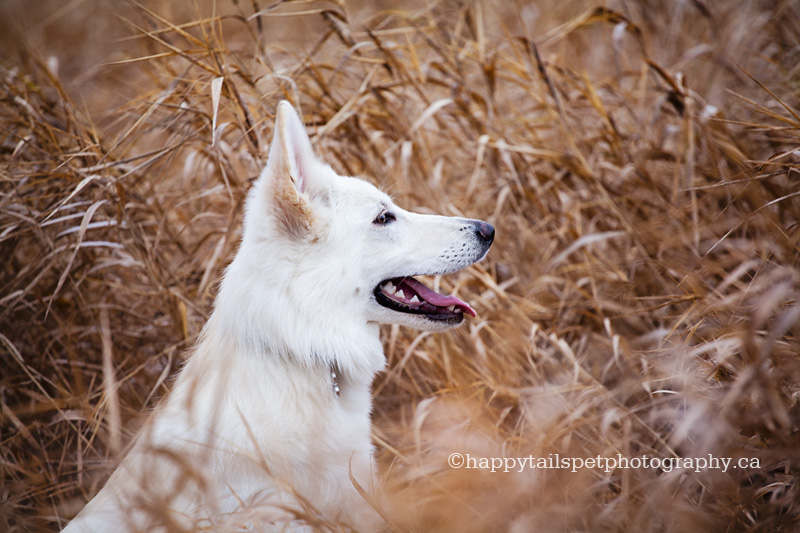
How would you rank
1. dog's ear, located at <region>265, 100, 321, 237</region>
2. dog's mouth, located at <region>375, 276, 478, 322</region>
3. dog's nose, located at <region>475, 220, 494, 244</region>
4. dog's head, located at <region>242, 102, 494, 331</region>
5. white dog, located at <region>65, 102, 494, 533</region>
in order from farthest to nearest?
1. dog's nose, located at <region>475, 220, 494, 244</region>
2. dog's mouth, located at <region>375, 276, 478, 322</region>
3. dog's head, located at <region>242, 102, 494, 331</region>
4. dog's ear, located at <region>265, 100, 321, 237</region>
5. white dog, located at <region>65, 102, 494, 533</region>

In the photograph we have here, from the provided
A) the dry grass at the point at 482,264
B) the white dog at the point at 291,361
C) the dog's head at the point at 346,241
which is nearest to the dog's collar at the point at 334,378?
the white dog at the point at 291,361

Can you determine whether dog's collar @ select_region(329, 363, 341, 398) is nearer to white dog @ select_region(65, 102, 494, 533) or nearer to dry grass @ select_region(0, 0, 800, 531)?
white dog @ select_region(65, 102, 494, 533)

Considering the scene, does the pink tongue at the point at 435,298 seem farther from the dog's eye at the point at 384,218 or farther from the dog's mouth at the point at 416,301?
the dog's eye at the point at 384,218

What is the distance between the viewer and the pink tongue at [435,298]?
2.55m

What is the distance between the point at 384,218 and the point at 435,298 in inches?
16.9

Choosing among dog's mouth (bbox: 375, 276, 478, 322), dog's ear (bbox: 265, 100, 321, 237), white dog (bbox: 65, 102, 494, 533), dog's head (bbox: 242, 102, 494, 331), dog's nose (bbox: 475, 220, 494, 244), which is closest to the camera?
white dog (bbox: 65, 102, 494, 533)


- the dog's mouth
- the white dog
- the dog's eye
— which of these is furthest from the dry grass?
the dog's eye

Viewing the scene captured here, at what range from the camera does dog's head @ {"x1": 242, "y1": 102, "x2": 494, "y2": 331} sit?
2.21m

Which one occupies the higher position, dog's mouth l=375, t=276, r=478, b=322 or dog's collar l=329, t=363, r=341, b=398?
dog's mouth l=375, t=276, r=478, b=322

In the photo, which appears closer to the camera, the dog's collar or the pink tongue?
the dog's collar

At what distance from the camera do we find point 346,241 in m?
2.38

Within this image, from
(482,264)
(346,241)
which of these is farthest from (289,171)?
(482,264)

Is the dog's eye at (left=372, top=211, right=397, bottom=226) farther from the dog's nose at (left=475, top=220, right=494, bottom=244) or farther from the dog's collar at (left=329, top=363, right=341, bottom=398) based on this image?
the dog's collar at (left=329, top=363, right=341, bottom=398)

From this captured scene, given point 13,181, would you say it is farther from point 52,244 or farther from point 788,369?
point 788,369
